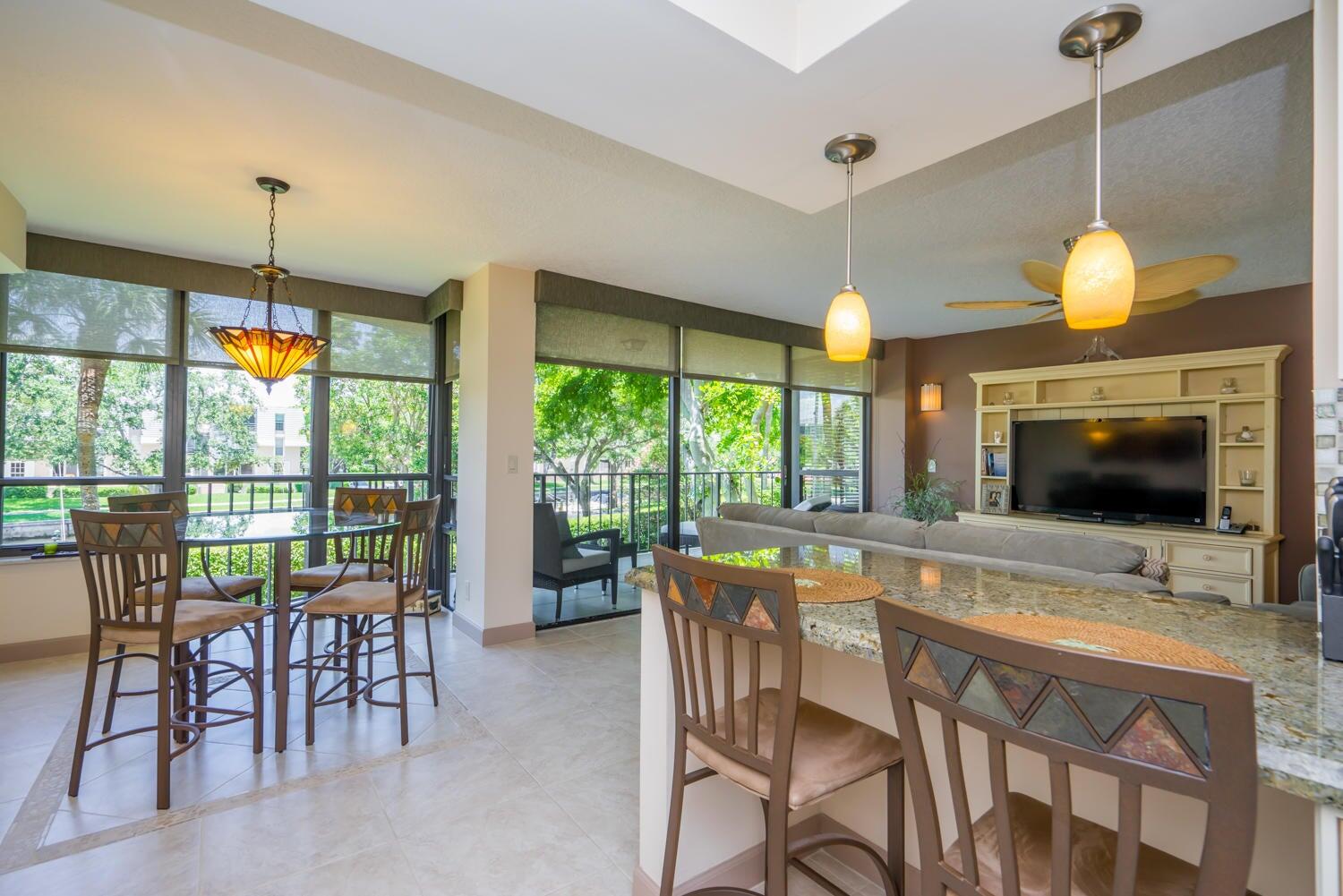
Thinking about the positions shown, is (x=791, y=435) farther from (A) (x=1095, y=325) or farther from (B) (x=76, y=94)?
(B) (x=76, y=94)

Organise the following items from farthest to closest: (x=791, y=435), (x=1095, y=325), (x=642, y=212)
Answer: (x=791, y=435) → (x=642, y=212) → (x=1095, y=325)

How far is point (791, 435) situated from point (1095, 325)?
456 cm

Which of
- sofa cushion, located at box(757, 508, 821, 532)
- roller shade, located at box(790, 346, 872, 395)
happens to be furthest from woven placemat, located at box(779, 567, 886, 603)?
roller shade, located at box(790, 346, 872, 395)

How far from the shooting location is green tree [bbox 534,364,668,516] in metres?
4.58

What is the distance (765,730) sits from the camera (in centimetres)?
137

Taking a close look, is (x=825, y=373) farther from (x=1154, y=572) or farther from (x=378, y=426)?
(x=378, y=426)

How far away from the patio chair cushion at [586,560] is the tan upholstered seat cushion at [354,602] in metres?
1.73

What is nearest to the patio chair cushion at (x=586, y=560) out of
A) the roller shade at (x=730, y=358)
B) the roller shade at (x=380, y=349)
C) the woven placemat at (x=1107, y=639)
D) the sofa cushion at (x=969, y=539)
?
the roller shade at (x=730, y=358)

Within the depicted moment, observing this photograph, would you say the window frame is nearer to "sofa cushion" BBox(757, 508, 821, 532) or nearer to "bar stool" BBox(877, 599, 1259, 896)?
"sofa cushion" BBox(757, 508, 821, 532)

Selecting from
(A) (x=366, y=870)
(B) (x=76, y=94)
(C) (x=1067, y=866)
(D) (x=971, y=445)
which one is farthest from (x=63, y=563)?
(D) (x=971, y=445)

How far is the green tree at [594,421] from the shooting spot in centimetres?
458

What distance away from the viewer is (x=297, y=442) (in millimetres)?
4367

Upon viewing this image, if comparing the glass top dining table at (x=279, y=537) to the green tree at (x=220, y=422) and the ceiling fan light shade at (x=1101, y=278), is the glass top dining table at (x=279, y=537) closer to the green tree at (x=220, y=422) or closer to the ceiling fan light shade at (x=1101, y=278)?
the green tree at (x=220, y=422)

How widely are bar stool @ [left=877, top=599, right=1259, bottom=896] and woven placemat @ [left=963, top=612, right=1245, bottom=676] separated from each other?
258mm
